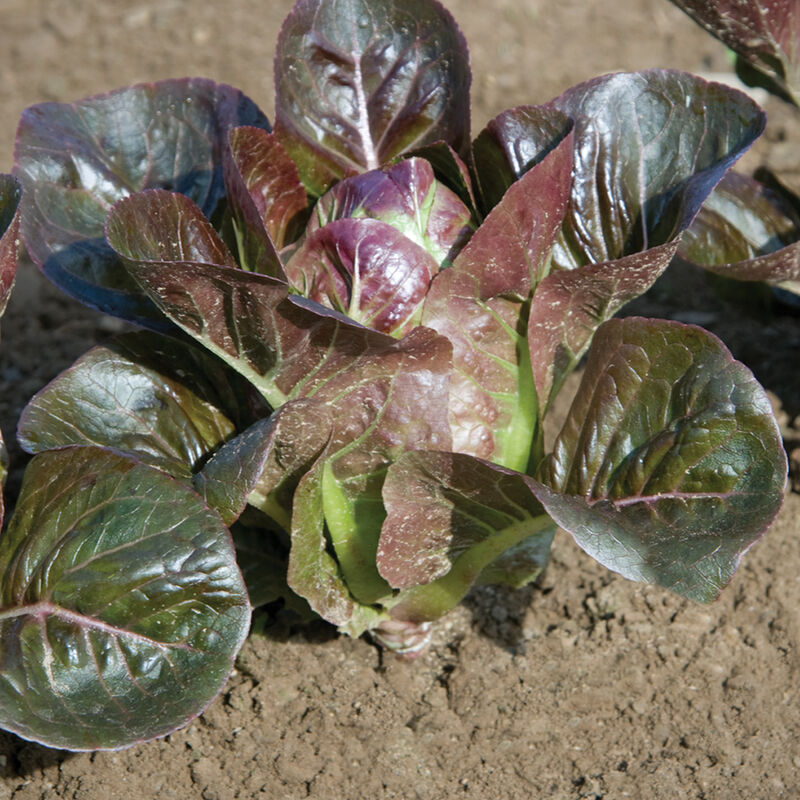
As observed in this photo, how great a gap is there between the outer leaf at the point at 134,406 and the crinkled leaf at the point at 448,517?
1.60 ft

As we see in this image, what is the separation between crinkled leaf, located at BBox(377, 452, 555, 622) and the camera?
1.93m

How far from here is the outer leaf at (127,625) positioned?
5.98 feet

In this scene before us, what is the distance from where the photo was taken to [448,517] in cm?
205

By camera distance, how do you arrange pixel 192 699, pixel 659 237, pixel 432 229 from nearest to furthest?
pixel 192 699
pixel 432 229
pixel 659 237

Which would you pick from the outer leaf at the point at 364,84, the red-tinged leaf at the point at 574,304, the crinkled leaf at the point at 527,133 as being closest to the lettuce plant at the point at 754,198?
the red-tinged leaf at the point at 574,304

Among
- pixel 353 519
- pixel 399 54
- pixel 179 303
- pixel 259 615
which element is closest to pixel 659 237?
pixel 399 54

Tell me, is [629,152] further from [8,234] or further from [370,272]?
[8,234]

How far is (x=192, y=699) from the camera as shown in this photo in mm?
1817

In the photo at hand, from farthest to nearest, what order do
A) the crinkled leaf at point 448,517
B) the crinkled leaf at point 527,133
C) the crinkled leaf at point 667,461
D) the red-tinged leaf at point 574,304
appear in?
1. the crinkled leaf at point 527,133
2. the red-tinged leaf at point 574,304
3. the crinkled leaf at point 448,517
4. the crinkled leaf at point 667,461

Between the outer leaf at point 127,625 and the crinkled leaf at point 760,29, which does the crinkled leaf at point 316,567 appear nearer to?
the outer leaf at point 127,625

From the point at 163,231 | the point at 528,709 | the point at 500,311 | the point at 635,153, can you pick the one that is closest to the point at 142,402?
the point at 163,231

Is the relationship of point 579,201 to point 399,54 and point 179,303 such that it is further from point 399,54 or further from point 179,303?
point 179,303

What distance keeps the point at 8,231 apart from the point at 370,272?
2.16 feet

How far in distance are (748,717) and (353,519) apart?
3.29 ft
